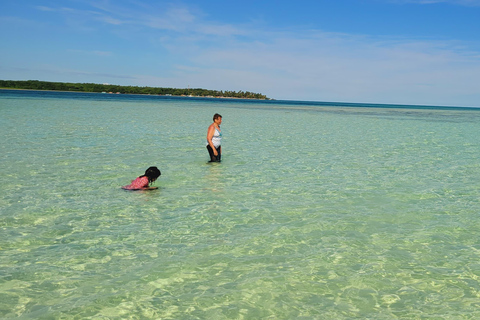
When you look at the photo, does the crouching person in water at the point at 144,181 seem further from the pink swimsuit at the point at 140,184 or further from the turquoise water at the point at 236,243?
the turquoise water at the point at 236,243

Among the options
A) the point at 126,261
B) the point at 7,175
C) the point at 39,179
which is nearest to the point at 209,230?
the point at 126,261

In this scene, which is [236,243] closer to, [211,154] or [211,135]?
[211,135]

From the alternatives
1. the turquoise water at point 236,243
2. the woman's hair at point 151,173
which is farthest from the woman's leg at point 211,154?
the woman's hair at point 151,173

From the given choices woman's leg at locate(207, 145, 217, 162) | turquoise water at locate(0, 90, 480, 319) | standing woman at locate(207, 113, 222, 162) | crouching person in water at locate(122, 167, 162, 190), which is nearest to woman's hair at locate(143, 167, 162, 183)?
crouching person in water at locate(122, 167, 162, 190)

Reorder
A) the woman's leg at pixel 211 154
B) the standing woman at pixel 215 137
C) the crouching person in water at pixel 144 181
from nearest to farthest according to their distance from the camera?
the crouching person in water at pixel 144 181 → the standing woman at pixel 215 137 → the woman's leg at pixel 211 154

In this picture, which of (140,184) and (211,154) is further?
(211,154)

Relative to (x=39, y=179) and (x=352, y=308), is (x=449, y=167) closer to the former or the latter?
(x=352, y=308)

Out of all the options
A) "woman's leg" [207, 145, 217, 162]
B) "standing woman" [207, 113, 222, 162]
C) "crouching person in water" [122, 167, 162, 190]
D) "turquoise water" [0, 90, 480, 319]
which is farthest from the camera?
"woman's leg" [207, 145, 217, 162]

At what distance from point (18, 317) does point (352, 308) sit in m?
4.11

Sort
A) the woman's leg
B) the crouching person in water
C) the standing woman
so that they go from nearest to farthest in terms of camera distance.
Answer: the crouching person in water < the standing woman < the woman's leg

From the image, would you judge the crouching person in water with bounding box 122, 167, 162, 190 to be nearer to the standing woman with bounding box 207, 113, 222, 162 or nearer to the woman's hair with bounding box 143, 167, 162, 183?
the woman's hair with bounding box 143, 167, 162, 183

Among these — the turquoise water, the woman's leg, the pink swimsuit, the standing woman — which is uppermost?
the standing woman

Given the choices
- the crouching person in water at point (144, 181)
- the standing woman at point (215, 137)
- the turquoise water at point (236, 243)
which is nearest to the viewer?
the turquoise water at point (236, 243)

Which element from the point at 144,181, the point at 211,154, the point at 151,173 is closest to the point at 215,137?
the point at 211,154
